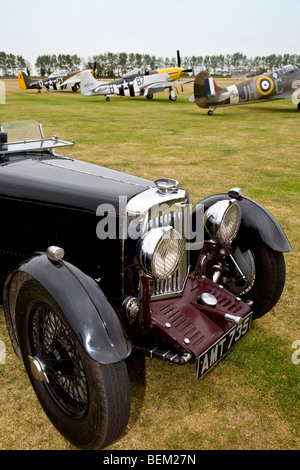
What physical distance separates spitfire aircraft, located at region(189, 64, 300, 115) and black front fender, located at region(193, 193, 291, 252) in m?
15.7

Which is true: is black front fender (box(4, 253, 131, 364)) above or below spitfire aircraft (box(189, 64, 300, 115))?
below

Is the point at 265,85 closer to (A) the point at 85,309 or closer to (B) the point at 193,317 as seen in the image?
(B) the point at 193,317

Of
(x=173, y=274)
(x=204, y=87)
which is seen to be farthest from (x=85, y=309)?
(x=204, y=87)

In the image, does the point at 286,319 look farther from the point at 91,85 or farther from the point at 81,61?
the point at 81,61

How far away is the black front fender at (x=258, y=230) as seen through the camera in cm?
277

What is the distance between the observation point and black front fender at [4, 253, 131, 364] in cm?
174

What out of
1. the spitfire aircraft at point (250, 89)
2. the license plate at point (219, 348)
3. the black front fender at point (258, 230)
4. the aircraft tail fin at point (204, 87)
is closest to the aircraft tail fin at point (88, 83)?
the spitfire aircraft at point (250, 89)

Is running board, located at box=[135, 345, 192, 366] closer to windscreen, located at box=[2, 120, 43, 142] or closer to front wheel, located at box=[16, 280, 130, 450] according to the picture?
front wheel, located at box=[16, 280, 130, 450]

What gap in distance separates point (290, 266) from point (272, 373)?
170cm

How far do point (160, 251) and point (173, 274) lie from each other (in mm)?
424

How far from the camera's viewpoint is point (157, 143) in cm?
1057
